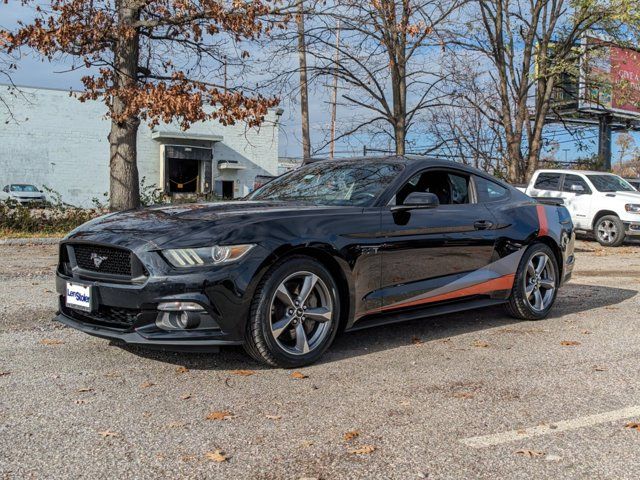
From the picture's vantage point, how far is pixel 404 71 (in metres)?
16.4

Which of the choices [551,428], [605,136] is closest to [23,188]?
[605,136]

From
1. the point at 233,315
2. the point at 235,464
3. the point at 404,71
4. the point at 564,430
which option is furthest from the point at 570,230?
the point at 404,71

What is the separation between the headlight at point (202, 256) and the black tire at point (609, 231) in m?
14.1

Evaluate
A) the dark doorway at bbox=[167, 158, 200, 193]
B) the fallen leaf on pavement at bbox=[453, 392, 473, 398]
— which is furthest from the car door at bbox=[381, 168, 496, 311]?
the dark doorway at bbox=[167, 158, 200, 193]

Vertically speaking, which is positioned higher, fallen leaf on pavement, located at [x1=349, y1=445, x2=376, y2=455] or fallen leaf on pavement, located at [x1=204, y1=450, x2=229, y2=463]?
fallen leaf on pavement, located at [x1=204, y1=450, x2=229, y2=463]

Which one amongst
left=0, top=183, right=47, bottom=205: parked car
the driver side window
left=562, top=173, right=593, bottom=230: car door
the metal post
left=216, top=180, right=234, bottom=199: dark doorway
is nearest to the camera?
the driver side window

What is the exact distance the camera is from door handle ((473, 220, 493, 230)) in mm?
5776

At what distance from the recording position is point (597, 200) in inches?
645

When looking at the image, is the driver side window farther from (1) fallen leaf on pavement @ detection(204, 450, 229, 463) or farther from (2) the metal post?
(2) the metal post

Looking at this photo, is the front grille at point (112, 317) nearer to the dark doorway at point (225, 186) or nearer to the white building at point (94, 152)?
the white building at point (94, 152)

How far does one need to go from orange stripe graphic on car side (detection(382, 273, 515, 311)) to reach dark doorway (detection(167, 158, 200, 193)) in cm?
3260

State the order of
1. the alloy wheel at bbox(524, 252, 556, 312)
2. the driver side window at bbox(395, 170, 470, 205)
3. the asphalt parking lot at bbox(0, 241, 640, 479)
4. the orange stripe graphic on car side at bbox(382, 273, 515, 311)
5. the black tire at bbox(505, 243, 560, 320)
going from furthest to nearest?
the alloy wheel at bbox(524, 252, 556, 312) → the black tire at bbox(505, 243, 560, 320) → the driver side window at bbox(395, 170, 470, 205) → the orange stripe graphic on car side at bbox(382, 273, 515, 311) → the asphalt parking lot at bbox(0, 241, 640, 479)

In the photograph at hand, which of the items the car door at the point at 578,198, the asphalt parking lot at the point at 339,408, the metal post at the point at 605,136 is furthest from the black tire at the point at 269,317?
the metal post at the point at 605,136

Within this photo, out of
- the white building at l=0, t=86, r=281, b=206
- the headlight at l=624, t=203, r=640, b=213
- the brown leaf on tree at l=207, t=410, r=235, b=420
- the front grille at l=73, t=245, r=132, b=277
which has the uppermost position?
the white building at l=0, t=86, r=281, b=206
